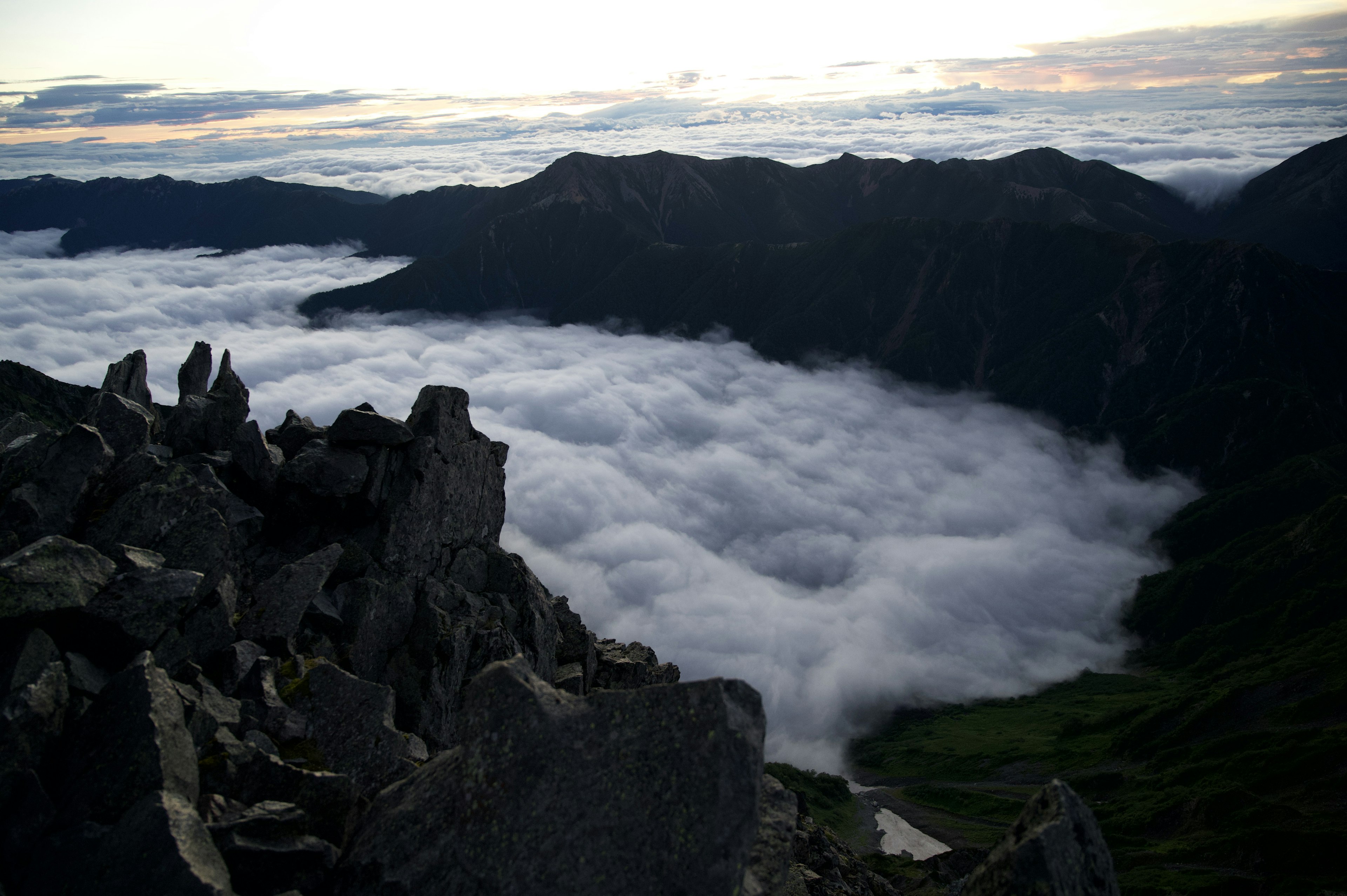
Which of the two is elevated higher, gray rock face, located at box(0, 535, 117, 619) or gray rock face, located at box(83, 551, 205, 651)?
gray rock face, located at box(0, 535, 117, 619)

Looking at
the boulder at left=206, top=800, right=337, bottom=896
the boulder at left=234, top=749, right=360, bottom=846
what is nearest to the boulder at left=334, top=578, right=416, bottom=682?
the boulder at left=234, top=749, right=360, bottom=846

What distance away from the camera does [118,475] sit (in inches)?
1145

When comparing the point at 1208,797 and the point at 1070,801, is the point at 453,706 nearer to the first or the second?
the point at 1070,801

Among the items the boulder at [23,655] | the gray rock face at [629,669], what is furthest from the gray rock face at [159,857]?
the gray rock face at [629,669]

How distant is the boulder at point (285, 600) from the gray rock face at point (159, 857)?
12.6 metres

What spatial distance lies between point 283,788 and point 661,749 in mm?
10641

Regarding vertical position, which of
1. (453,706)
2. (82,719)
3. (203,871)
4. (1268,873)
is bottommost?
(1268,873)

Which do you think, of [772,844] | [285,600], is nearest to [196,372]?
[285,600]

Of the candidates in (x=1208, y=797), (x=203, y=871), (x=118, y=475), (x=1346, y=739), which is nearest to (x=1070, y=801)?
(x=203, y=871)

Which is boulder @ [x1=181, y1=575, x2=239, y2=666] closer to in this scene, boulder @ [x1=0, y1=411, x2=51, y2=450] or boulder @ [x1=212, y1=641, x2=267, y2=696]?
boulder @ [x1=212, y1=641, x2=267, y2=696]

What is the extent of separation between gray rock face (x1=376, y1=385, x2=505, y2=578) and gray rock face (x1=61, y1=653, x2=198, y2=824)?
72.3 ft

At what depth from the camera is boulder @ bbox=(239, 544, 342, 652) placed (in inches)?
1112

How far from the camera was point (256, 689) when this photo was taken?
24.4 metres

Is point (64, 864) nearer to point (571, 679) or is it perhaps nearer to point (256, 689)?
point (256, 689)
